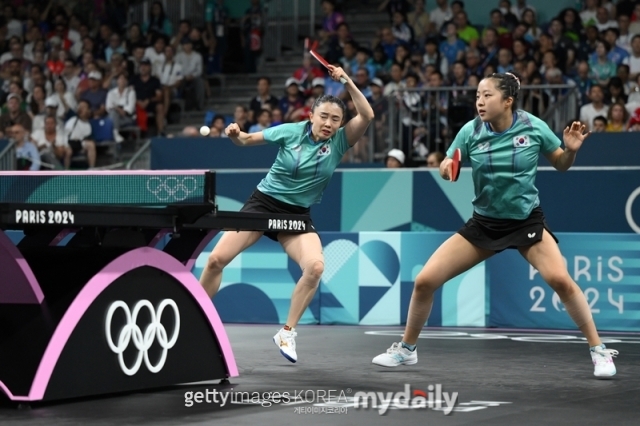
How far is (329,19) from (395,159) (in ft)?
19.7

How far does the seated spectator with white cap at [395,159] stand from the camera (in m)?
14.9

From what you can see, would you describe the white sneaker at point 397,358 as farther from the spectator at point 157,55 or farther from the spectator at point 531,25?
the spectator at point 157,55

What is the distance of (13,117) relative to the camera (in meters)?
19.2

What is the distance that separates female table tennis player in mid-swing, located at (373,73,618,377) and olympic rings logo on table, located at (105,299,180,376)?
1.97 meters

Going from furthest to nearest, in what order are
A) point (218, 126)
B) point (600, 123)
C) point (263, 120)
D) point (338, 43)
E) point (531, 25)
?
point (338, 43), point (531, 25), point (218, 126), point (263, 120), point (600, 123)

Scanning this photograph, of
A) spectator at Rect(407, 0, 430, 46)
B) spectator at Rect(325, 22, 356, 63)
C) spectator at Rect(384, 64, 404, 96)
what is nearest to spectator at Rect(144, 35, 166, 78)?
spectator at Rect(325, 22, 356, 63)

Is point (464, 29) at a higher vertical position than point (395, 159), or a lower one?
higher

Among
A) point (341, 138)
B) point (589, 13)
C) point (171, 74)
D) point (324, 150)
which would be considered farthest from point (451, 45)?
point (324, 150)

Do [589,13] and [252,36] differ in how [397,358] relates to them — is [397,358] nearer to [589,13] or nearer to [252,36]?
[589,13]

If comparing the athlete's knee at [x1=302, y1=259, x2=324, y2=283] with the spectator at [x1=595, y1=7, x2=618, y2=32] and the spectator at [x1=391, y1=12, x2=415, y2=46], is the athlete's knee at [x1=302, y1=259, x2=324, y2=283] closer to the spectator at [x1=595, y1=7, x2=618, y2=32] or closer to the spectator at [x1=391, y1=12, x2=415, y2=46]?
the spectator at [x1=595, y1=7, x2=618, y2=32]

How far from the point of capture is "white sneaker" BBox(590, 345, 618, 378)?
7.58 metres

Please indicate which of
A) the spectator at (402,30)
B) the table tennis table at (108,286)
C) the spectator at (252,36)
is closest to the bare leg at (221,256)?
the table tennis table at (108,286)

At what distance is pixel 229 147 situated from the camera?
53.1ft

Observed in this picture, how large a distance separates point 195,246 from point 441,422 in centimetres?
223
